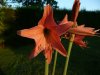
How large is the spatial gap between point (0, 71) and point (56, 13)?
8771mm

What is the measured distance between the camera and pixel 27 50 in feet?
37.2

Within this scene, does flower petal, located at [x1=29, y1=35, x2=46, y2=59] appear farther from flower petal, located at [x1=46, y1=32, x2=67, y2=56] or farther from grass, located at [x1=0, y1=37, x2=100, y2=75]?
grass, located at [x1=0, y1=37, x2=100, y2=75]

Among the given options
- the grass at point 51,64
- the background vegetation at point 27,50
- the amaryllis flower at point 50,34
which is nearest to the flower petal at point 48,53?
the amaryllis flower at point 50,34

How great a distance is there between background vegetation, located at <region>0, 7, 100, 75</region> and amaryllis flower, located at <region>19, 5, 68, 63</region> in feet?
14.2

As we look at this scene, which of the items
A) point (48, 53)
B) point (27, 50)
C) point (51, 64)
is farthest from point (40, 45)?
point (27, 50)

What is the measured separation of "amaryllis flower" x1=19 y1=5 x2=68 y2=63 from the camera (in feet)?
3.49

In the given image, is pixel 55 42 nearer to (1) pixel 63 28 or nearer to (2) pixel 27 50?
(1) pixel 63 28

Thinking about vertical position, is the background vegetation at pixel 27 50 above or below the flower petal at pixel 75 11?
below

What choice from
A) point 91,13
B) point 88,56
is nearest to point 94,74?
point 88,56

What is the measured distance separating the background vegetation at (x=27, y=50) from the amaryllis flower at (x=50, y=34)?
4334 mm

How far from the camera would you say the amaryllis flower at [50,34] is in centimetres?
106

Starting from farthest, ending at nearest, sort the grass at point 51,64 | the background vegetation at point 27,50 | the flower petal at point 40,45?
the background vegetation at point 27,50, the grass at point 51,64, the flower petal at point 40,45

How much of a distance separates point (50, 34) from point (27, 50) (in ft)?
33.6

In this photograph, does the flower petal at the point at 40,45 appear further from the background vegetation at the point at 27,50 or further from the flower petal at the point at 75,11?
the background vegetation at the point at 27,50
